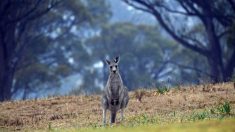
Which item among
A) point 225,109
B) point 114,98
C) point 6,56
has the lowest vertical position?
point 225,109

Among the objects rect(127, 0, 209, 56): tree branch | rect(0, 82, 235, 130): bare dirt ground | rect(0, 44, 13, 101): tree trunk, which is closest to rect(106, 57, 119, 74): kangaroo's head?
rect(0, 82, 235, 130): bare dirt ground

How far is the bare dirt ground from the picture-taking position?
14.2m

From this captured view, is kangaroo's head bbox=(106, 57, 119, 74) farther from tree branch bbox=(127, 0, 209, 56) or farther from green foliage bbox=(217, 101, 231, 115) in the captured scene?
tree branch bbox=(127, 0, 209, 56)

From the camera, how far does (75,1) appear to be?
138 ft

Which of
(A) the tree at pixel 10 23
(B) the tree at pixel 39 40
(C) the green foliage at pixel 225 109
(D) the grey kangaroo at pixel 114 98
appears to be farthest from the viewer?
(B) the tree at pixel 39 40

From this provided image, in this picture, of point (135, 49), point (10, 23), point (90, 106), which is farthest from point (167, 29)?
point (90, 106)

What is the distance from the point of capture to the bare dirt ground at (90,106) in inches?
558

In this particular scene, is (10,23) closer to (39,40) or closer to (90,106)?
(39,40)

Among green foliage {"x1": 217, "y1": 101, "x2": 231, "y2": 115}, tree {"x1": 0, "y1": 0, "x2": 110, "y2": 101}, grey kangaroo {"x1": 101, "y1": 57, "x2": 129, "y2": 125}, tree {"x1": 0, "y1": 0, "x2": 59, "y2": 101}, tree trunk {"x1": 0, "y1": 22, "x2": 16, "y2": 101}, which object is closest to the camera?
Answer: green foliage {"x1": 217, "y1": 101, "x2": 231, "y2": 115}

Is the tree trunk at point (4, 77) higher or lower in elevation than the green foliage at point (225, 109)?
higher

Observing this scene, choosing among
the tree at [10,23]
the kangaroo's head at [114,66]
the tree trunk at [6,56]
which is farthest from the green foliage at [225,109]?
the tree trunk at [6,56]

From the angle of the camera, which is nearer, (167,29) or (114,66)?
(114,66)

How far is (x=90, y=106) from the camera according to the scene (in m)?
16.5

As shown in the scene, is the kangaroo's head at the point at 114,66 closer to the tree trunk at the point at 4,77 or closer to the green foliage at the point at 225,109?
the green foliage at the point at 225,109
